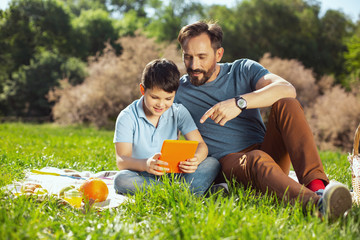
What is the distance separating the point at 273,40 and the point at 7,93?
16.5m

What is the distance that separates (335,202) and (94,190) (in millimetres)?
1680

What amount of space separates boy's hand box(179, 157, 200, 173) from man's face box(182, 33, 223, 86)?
906mm

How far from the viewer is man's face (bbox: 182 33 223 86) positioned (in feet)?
11.0

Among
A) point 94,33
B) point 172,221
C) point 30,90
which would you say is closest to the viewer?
point 172,221

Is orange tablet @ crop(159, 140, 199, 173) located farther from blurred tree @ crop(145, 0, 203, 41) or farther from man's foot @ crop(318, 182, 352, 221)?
blurred tree @ crop(145, 0, 203, 41)

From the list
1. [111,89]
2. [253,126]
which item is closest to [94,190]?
[253,126]

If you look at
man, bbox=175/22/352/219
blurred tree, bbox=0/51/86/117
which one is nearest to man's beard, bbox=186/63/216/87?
man, bbox=175/22/352/219

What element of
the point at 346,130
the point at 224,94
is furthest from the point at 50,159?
the point at 346,130

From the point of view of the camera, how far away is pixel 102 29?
84.4 ft

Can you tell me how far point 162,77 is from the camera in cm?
301

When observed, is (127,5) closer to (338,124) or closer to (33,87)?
(33,87)

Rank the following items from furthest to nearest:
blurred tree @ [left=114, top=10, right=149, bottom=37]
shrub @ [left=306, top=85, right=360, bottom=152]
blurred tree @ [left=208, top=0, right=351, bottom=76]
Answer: blurred tree @ [left=114, top=10, right=149, bottom=37], blurred tree @ [left=208, top=0, right=351, bottom=76], shrub @ [left=306, top=85, right=360, bottom=152]

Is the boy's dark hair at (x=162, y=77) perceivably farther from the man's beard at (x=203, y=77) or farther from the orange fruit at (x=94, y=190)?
the orange fruit at (x=94, y=190)

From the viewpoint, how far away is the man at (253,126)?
2.46 meters
